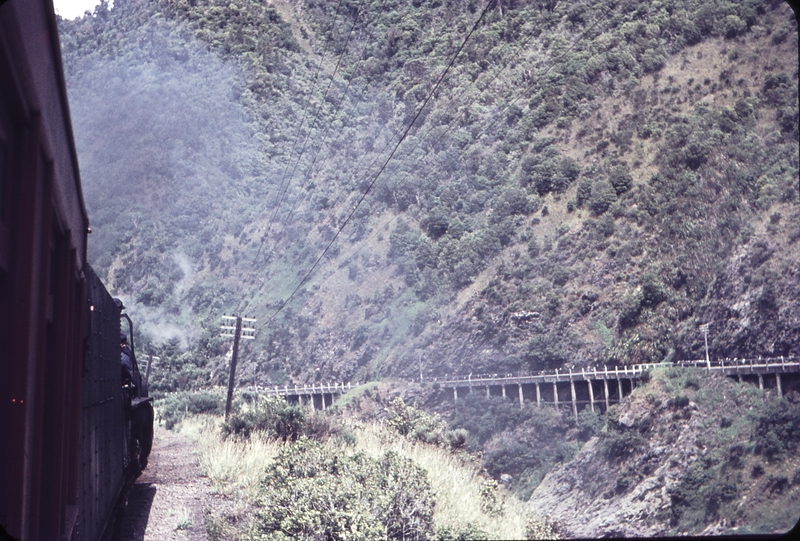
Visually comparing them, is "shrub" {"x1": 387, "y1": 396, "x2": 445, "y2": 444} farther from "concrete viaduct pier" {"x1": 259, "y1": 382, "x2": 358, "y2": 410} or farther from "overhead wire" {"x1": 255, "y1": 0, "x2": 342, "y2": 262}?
"overhead wire" {"x1": 255, "y1": 0, "x2": 342, "y2": 262}

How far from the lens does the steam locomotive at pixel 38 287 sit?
2443mm

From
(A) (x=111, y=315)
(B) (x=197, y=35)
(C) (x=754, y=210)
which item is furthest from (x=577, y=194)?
(B) (x=197, y=35)

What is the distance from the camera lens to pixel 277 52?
113 meters

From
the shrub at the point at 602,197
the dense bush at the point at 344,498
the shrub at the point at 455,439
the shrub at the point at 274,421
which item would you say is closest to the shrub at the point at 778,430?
the shrub at the point at 455,439

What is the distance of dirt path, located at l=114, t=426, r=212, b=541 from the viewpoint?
9828 mm

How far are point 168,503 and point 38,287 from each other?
10023mm

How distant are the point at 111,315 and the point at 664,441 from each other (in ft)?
101

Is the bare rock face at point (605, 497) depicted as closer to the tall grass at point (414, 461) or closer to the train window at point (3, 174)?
the tall grass at point (414, 461)

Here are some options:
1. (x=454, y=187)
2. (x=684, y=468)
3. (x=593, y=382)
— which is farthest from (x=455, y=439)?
(x=454, y=187)

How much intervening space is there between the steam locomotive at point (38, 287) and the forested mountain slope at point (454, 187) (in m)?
41.7

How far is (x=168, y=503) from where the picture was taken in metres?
12.0

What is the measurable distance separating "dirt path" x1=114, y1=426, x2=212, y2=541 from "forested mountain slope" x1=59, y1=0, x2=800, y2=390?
114 feet

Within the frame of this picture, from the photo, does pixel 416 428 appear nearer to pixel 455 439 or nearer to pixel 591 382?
pixel 455 439

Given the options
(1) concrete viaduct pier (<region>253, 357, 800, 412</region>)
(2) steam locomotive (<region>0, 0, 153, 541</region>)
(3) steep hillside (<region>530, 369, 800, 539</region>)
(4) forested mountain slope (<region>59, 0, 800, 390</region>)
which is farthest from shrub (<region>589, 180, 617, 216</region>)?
(2) steam locomotive (<region>0, 0, 153, 541</region>)
